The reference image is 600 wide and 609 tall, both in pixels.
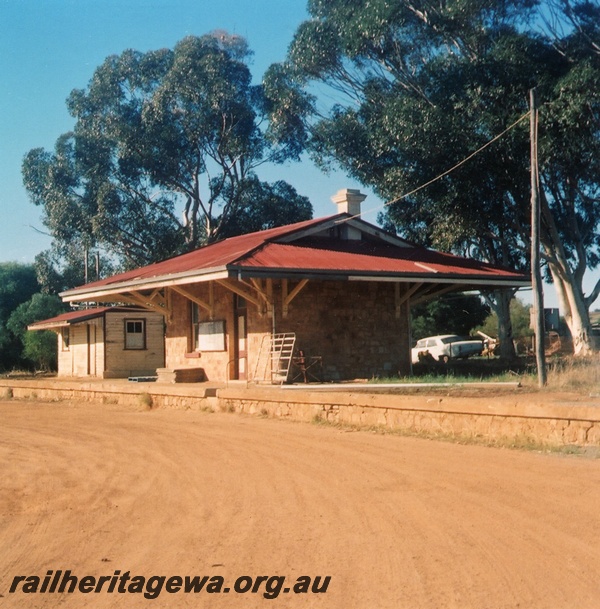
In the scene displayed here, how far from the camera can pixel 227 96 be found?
40281 mm

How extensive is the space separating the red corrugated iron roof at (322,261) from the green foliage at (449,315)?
19.5 meters

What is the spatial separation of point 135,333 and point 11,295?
1837 cm

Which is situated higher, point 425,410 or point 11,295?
point 11,295

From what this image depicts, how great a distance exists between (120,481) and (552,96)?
2167cm

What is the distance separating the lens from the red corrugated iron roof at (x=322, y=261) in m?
18.9

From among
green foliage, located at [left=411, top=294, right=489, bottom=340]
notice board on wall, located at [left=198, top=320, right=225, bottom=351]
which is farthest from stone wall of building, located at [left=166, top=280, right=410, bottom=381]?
green foliage, located at [left=411, top=294, right=489, bottom=340]

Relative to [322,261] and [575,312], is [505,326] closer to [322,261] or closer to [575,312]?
[575,312]

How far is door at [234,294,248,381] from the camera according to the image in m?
21.1

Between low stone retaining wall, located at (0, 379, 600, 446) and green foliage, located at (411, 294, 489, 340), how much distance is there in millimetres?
27504

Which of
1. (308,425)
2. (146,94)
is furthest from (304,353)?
(146,94)

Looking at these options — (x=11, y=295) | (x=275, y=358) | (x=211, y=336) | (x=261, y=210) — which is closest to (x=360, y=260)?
(x=275, y=358)

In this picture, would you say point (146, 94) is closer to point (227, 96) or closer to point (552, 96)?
point (227, 96)

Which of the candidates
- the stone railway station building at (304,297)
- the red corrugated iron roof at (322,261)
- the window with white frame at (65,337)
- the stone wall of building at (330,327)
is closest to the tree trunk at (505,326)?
the red corrugated iron roof at (322,261)

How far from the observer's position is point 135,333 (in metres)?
32.3
